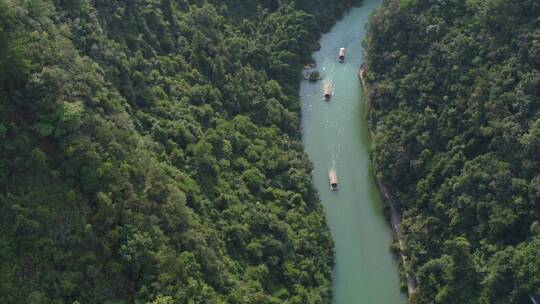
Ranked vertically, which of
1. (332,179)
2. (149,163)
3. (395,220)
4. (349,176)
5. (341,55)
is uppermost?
(149,163)

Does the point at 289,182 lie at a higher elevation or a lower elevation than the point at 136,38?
lower

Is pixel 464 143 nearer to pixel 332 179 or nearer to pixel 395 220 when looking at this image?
pixel 395 220

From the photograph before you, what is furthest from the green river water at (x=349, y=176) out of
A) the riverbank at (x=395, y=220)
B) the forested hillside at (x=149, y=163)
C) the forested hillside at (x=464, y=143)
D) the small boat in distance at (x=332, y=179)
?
the forested hillside at (x=464, y=143)

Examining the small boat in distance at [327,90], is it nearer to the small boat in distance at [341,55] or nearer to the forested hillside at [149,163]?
the forested hillside at [149,163]

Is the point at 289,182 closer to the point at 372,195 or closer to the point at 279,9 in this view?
the point at 372,195

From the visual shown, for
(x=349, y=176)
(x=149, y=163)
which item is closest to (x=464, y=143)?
(x=349, y=176)

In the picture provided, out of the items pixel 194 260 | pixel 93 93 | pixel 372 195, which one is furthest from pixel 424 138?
pixel 93 93
